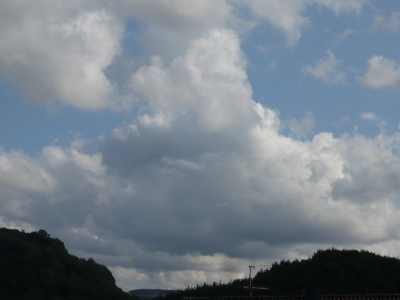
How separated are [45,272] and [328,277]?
151 feet

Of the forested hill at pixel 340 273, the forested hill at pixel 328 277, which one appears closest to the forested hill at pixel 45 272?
the forested hill at pixel 328 277

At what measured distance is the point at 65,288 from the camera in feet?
275

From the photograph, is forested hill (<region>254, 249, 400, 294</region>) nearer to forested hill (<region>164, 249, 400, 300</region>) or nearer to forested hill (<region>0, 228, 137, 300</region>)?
forested hill (<region>164, 249, 400, 300</region>)

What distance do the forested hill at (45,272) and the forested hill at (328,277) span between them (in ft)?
49.8

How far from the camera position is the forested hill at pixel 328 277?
81250 mm

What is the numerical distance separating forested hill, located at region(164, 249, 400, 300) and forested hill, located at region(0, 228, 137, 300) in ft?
49.8

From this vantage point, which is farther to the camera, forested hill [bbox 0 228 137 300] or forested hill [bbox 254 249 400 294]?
forested hill [bbox 254 249 400 294]

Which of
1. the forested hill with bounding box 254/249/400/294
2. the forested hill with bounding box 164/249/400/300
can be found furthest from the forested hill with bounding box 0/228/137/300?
the forested hill with bounding box 254/249/400/294

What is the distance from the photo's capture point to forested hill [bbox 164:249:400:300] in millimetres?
81250

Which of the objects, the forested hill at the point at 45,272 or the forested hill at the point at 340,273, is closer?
the forested hill at the point at 45,272

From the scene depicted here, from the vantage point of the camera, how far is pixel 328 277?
87000mm

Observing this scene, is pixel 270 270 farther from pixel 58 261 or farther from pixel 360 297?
pixel 360 297

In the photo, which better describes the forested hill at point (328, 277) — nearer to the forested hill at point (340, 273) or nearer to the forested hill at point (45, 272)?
the forested hill at point (340, 273)

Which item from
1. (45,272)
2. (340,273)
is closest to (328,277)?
(340,273)
